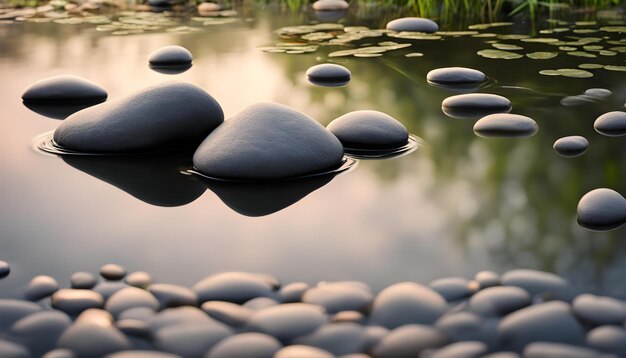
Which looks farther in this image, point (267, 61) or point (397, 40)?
point (397, 40)

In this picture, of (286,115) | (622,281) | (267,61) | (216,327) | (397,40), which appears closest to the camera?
(216,327)

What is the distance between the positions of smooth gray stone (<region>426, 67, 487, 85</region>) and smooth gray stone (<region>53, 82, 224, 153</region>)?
924 millimetres

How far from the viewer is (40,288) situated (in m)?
1.19

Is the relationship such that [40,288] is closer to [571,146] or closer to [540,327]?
[540,327]

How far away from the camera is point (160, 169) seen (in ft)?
5.84

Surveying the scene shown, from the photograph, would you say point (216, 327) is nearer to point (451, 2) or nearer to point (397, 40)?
point (397, 40)

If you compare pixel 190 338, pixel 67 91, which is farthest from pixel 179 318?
pixel 67 91

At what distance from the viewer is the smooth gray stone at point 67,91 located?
7.86ft

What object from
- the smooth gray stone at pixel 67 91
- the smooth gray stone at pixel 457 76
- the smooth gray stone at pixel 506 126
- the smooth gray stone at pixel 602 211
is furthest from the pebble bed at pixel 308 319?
the smooth gray stone at pixel 457 76

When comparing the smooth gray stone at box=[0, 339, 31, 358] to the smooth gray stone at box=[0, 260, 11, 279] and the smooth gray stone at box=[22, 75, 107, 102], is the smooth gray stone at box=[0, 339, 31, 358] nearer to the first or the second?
the smooth gray stone at box=[0, 260, 11, 279]

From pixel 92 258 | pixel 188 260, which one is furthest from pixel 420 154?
pixel 92 258

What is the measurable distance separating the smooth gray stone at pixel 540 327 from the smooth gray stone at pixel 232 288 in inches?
14.5

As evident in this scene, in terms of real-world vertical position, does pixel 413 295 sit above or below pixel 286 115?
below

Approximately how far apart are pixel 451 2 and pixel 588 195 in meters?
2.87
